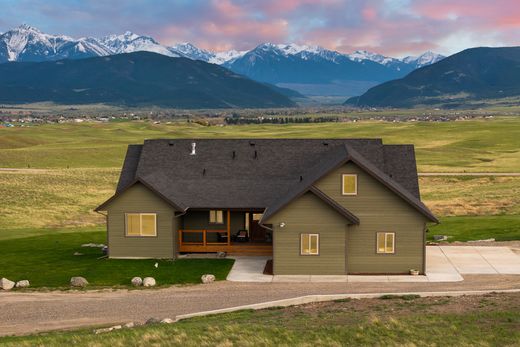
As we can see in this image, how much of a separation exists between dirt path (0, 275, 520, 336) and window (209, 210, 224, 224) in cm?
945

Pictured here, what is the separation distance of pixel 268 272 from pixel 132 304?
31.2 feet

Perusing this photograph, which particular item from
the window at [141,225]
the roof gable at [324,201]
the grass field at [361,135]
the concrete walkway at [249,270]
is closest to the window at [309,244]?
the roof gable at [324,201]

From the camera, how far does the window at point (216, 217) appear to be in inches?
1726

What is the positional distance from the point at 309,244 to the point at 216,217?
8.94 metres

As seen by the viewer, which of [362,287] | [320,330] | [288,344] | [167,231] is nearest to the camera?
[288,344]

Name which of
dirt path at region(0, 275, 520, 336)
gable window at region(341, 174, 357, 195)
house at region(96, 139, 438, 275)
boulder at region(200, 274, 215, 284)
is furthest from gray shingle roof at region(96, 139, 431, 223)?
dirt path at region(0, 275, 520, 336)

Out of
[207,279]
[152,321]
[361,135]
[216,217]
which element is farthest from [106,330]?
[361,135]

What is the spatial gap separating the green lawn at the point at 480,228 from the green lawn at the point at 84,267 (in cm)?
1845

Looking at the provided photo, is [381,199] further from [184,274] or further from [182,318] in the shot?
[182,318]

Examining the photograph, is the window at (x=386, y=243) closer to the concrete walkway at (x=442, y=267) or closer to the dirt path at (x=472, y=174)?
the concrete walkway at (x=442, y=267)

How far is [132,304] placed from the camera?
100.0 feet

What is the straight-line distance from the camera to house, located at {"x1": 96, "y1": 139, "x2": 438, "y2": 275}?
37000mm

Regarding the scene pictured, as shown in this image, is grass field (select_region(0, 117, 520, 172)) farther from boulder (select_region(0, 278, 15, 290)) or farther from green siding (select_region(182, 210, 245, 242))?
boulder (select_region(0, 278, 15, 290))

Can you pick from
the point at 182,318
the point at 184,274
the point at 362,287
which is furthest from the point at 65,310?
the point at 362,287
